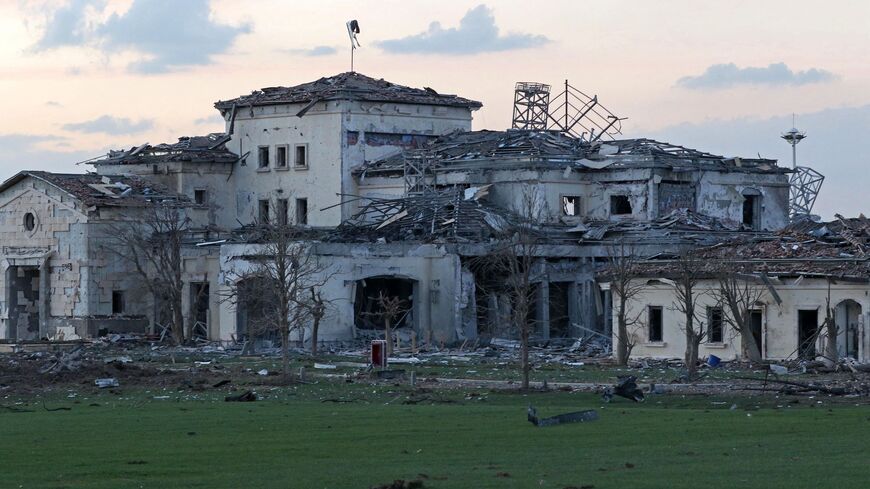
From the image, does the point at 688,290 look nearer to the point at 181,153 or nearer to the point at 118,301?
the point at 118,301

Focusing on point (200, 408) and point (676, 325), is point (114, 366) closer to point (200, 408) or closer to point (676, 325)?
point (200, 408)

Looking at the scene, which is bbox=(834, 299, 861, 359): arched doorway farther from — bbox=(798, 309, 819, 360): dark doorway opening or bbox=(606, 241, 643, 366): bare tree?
bbox=(606, 241, 643, 366): bare tree

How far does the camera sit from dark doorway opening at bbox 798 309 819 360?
164 feet

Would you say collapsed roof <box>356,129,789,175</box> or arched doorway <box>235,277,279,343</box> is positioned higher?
collapsed roof <box>356,129,789,175</box>

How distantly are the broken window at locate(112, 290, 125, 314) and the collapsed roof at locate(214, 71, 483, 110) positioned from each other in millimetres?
11287

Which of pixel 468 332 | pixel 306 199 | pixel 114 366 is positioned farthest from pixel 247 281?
pixel 114 366

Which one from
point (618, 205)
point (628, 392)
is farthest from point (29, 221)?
point (628, 392)

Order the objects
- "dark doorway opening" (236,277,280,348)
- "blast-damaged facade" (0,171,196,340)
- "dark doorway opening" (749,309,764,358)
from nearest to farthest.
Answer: "dark doorway opening" (749,309,764,358) → "dark doorway opening" (236,277,280,348) → "blast-damaged facade" (0,171,196,340)

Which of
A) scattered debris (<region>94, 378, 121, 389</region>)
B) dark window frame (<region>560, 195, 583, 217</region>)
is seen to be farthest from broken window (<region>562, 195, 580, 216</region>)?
scattered debris (<region>94, 378, 121, 389</region>)

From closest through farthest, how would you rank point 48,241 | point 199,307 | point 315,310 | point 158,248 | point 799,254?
point 799,254
point 315,310
point 158,248
point 199,307
point 48,241

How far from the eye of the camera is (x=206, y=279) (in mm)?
68250

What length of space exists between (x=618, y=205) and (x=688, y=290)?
25.1 metres

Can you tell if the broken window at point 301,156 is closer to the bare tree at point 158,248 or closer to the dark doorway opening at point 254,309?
the bare tree at point 158,248

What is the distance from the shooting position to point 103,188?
71500 millimetres
